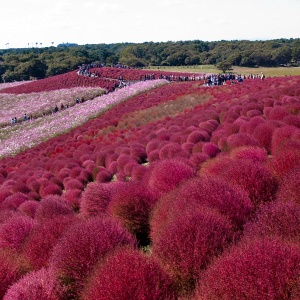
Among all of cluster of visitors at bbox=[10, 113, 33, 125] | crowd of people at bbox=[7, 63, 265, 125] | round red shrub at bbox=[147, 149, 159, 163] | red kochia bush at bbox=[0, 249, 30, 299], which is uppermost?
red kochia bush at bbox=[0, 249, 30, 299]

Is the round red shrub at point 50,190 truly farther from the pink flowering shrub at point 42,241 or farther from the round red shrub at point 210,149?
the pink flowering shrub at point 42,241

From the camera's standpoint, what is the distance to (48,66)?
281ft

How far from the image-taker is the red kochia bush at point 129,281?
13.0 ft

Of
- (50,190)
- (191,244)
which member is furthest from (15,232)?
(50,190)

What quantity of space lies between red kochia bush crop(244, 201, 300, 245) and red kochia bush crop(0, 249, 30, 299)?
334cm

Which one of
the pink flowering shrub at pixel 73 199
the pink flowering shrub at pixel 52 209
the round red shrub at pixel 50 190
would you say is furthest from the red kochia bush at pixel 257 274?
the round red shrub at pixel 50 190

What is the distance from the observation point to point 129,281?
4.03m

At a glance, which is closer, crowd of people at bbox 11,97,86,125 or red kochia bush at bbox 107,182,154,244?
red kochia bush at bbox 107,182,154,244

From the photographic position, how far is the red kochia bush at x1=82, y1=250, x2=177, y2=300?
3975mm

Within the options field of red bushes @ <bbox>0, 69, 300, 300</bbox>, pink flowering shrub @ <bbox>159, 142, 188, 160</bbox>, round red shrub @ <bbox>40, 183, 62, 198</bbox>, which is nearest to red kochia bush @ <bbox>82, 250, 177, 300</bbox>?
field of red bushes @ <bbox>0, 69, 300, 300</bbox>

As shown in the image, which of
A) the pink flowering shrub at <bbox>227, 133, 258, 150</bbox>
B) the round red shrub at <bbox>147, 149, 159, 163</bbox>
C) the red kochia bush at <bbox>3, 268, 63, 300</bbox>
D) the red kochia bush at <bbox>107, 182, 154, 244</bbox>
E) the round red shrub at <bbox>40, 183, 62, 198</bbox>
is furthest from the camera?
the round red shrub at <bbox>147, 149, 159, 163</bbox>

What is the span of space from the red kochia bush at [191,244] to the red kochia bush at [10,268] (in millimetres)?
A: 2296

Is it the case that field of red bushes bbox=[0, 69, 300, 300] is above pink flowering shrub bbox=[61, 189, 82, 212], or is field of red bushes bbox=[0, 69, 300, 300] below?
above

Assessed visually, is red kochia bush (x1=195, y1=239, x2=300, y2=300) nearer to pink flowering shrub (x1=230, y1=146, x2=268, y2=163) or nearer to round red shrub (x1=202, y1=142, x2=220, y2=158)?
pink flowering shrub (x1=230, y1=146, x2=268, y2=163)
